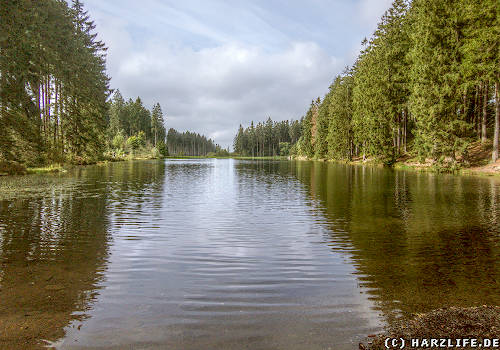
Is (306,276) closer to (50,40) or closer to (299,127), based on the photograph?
(50,40)

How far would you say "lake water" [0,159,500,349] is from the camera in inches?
172

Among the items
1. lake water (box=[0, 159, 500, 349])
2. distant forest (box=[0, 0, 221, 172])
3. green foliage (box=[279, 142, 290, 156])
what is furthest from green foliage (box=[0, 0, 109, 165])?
green foliage (box=[279, 142, 290, 156])

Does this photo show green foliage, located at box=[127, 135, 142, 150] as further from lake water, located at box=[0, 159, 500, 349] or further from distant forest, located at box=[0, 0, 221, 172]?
lake water, located at box=[0, 159, 500, 349]

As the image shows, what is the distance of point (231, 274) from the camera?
668 centimetres

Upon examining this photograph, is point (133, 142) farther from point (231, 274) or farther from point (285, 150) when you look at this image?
point (231, 274)

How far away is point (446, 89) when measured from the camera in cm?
3388

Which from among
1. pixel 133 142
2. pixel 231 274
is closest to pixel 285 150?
pixel 133 142

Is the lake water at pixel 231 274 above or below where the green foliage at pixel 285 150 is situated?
below

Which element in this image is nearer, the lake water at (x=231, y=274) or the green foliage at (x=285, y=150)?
the lake water at (x=231, y=274)

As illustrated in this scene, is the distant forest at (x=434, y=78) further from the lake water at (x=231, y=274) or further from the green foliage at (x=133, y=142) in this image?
the green foliage at (x=133, y=142)

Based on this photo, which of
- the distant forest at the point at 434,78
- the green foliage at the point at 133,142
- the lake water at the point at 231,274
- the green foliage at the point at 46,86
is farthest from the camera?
the green foliage at the point at 133,142

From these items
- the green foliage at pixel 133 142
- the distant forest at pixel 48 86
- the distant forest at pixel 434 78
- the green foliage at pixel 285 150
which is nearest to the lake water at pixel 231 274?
the distant forest at pixel 48 86

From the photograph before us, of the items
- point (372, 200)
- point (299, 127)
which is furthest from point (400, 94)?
point (299, 127)

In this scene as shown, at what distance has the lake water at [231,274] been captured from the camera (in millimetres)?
4367
